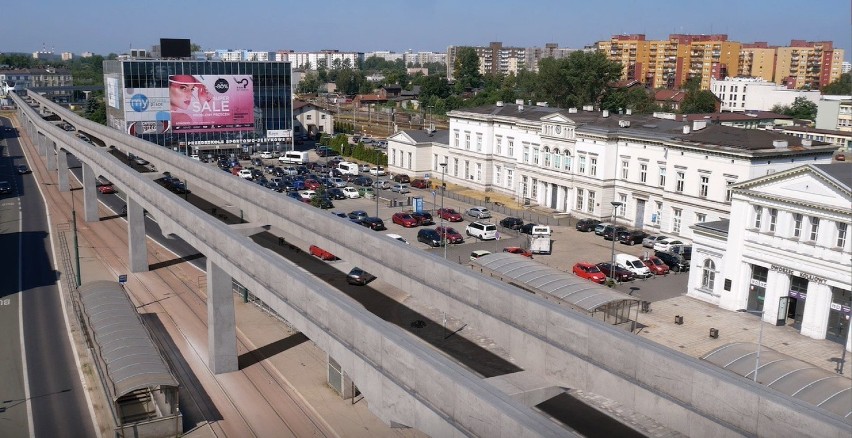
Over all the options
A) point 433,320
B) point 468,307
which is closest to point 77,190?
point 433,320

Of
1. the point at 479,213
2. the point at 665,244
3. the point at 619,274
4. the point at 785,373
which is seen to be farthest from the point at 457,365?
the point at 479,213

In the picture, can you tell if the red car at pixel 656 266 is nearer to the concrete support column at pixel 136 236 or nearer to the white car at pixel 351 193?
the concrete support column at pixel 136 236

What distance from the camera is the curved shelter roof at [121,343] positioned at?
1942 centimetres

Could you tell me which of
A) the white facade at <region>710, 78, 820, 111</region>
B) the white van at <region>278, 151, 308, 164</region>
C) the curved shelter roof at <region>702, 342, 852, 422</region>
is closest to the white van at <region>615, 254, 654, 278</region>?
the curved shelter roof at <region>702, 342, 852, 422</region>

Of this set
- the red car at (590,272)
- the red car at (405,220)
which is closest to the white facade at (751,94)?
the red car at (405,220)

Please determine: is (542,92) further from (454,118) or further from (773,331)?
(773,331)

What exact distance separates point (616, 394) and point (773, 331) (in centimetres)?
1652

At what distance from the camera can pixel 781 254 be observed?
92.0 ft

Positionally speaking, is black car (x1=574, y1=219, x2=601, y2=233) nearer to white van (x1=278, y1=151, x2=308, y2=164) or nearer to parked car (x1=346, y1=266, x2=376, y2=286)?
parked car (x1=346, y1=266, x2=376, y2=286)

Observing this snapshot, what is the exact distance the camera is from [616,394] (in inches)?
566

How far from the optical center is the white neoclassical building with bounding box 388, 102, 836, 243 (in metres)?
38.7

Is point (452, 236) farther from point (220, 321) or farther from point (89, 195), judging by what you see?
point (89, 195)

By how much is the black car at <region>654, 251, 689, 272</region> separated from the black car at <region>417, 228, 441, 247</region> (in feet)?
40.1

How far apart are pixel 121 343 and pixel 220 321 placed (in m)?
3.08
